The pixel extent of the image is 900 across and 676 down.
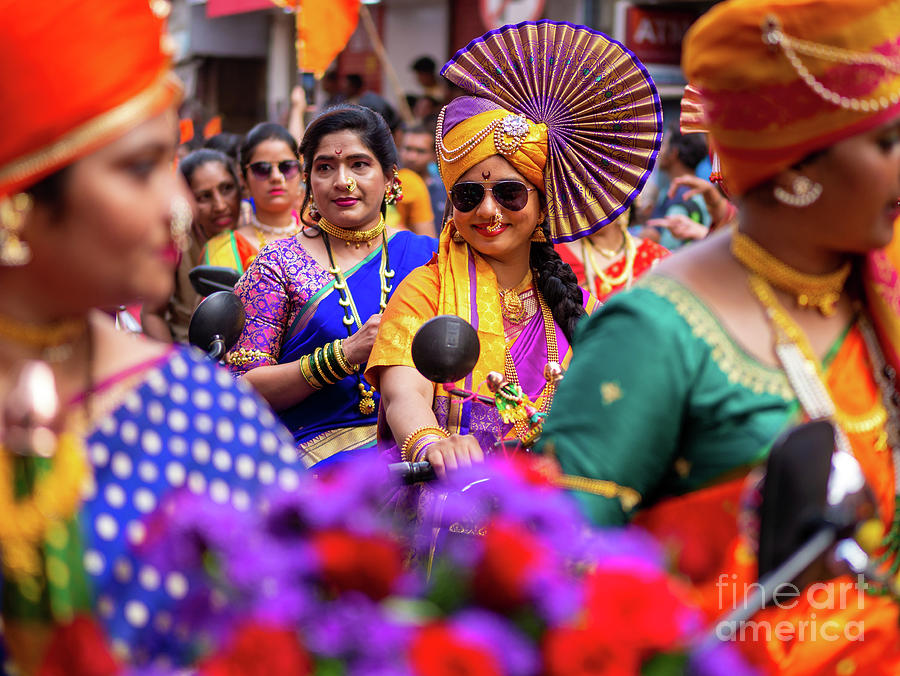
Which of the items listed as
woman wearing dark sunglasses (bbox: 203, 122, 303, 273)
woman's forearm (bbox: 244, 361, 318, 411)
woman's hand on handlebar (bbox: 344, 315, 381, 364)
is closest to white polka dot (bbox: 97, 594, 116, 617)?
woman's hand on handlebar (bbox: 344, 315, 381, 364)

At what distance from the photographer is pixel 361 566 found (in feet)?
5.04

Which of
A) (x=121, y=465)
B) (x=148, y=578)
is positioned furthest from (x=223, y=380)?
(x=148, y=578)

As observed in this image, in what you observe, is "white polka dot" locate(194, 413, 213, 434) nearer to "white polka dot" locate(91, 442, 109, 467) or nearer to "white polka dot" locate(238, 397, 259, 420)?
"white polka dot" locate(238, 397, 259, 420)

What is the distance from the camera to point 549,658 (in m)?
1.46

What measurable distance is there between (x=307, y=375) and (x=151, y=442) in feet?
8.10

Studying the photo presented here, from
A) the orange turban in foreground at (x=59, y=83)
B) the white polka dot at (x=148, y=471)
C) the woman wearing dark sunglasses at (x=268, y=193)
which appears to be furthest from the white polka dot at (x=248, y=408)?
the woman wearing dark sunglasses at (x=268, y=193)

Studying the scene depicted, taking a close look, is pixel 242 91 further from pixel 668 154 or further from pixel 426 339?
pixel 426 339

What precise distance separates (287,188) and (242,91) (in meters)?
17.6

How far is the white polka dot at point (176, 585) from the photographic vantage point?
1.77 meters

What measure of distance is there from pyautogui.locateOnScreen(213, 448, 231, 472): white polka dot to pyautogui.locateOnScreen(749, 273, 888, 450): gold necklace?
1.11m

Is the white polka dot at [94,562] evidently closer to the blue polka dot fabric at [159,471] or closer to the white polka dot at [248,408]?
the blue polka dot fabric at [159,471]

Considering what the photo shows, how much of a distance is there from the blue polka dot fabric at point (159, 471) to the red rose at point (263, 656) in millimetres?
330

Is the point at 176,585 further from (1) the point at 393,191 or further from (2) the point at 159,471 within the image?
(1) the point at 393,191

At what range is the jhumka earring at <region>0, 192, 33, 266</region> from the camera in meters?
1.80
